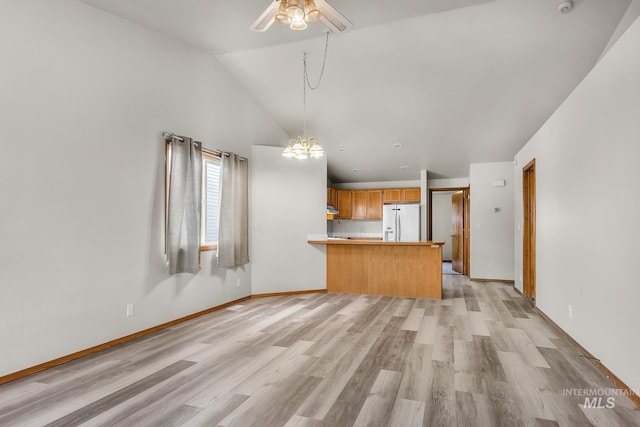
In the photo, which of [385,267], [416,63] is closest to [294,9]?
[416,63]

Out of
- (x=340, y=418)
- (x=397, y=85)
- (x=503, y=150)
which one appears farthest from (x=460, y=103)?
(x=340, y=418)

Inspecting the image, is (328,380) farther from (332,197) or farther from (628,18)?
(332,197)

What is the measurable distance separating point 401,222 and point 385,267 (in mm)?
2928

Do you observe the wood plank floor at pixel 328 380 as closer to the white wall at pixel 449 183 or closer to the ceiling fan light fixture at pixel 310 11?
the ceiling fan light fixture at pixel 310 11

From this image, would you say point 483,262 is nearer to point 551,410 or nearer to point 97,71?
point 551,410

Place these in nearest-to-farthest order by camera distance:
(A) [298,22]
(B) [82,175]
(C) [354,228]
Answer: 1. (A) [298,22]
2. (B) [82,175]
3. (C) [354,228]

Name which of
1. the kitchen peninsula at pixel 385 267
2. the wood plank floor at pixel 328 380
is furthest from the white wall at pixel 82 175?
the kitchen peninsula at pixel 385 267

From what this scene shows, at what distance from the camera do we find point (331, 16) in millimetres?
2469

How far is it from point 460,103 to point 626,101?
3.05 meters

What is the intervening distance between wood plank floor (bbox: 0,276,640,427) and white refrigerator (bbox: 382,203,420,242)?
4309 millimetres

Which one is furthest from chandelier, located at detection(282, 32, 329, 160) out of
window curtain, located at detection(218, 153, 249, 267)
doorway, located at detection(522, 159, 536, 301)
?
doorway, located at detection(522, 159, 536, 301)

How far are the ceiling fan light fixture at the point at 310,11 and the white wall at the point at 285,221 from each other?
12.0 feet

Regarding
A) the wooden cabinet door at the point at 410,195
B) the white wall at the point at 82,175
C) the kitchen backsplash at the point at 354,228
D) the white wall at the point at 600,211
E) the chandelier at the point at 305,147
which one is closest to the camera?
the white wall at the point at 600,211

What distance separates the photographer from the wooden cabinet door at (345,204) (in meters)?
9.42
